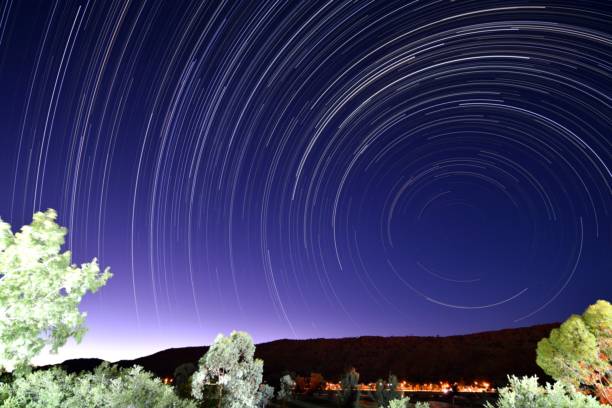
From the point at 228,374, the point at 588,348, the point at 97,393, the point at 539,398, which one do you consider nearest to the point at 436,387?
the point at 588,348

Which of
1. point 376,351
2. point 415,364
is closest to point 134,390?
point 415,364

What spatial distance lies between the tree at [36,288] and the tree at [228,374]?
7787 millimetres

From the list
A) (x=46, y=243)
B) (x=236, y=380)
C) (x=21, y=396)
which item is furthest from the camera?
(x=21, y=396)

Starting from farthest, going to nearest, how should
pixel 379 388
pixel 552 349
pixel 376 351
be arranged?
pixel 376 351 < pixel 379 388 < pixel 552 349

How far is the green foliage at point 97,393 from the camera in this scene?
595 inches

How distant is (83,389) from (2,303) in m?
13.4

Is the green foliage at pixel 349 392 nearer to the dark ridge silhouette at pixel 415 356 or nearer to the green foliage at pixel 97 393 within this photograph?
the dark ridge silhouette at pixel 415 356

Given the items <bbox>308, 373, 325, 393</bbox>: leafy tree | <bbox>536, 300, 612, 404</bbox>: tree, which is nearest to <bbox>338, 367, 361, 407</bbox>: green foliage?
<bbox>536, 300, 612, 404</bbox>: tree

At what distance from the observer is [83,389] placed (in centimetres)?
1984

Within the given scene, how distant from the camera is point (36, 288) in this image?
10273mm

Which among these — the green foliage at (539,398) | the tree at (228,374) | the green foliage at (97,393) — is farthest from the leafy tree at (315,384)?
the green foliage at (539,398)

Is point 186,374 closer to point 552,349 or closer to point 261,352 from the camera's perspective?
point 552,349

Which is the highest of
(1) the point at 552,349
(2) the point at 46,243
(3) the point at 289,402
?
(2) the point at 46,243

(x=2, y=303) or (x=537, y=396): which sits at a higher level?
(x=2, y=303)
